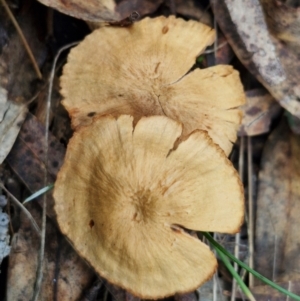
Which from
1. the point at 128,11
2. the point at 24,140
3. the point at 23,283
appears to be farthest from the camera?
the point at 128,11

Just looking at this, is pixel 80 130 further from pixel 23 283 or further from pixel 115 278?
pixel 23 283

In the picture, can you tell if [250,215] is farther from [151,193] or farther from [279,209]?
[151,193]

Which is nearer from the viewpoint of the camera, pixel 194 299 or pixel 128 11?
pixel 194 299

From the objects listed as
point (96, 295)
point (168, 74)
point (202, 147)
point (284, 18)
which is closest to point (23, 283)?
point (96, 295)

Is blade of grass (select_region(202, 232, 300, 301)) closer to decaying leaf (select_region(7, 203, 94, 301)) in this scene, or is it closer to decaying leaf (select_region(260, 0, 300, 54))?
decaying leaf (select_region(7, 203, 94, 301))

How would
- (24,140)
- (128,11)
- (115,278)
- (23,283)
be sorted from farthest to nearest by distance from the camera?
(128,11) → (24,140) → (23,283) → (115,278)

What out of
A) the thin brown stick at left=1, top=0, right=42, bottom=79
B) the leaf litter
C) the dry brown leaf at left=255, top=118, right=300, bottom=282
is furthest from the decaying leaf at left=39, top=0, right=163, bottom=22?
the dry brown leaf at left=255, top=118, right=300, bottom=282

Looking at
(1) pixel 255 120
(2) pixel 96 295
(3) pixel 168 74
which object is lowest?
(2) pixel 96 295
